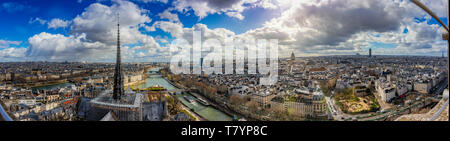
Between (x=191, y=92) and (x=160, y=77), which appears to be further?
(x=160, y=77)

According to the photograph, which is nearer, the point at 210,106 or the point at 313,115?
the point at 313,115

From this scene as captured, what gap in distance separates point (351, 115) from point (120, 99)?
17.8 feet

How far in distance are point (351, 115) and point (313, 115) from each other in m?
0.98

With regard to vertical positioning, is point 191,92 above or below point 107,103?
below

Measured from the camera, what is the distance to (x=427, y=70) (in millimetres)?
6016
